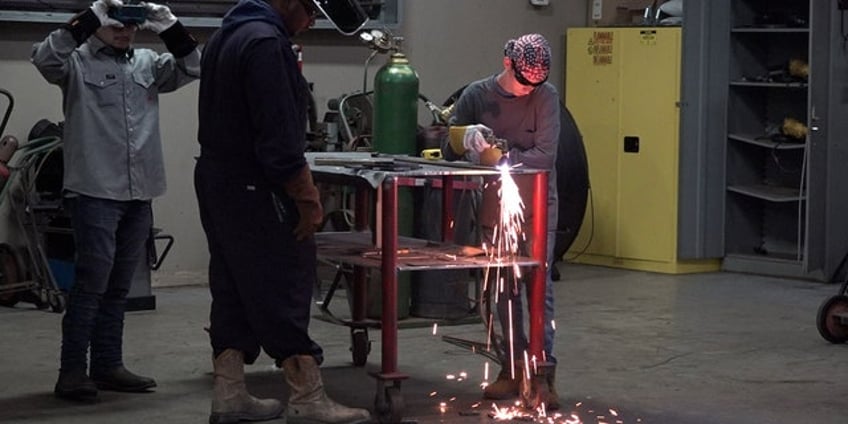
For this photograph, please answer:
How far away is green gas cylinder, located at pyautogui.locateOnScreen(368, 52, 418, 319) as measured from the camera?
811 cm

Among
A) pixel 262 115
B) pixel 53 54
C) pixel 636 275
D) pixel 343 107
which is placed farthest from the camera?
pixel 636 275

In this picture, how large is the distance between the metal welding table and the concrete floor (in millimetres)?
351

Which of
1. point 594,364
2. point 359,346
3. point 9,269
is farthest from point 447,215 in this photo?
point 9,269

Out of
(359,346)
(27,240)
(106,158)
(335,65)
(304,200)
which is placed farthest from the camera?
(335,65)

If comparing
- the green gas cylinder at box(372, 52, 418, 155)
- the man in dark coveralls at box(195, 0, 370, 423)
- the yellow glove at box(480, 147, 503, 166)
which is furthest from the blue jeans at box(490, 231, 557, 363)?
the green gas cylinder at box(372, 52, 418, 155)

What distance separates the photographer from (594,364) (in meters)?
7.33

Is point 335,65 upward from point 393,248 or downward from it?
upward

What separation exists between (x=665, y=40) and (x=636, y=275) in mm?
1609

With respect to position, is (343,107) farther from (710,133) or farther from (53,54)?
(53,54)

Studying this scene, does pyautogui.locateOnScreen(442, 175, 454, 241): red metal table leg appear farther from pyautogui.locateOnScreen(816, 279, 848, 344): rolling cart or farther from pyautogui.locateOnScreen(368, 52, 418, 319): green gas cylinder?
pyautogui.locateOnScreen(816, 279, 848, 344): rolling cart

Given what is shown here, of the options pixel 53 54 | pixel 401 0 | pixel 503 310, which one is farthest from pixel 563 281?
pixel 53 54

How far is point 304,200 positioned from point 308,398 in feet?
2.44

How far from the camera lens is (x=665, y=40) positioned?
10555mm

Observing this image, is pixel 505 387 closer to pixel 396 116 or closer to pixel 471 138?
pixel 471 138
